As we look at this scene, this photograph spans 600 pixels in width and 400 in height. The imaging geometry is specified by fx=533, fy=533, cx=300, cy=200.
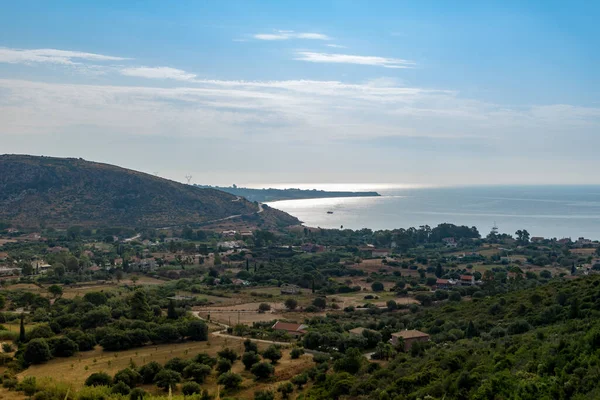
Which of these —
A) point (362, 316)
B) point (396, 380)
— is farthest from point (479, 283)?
point (396, 380)

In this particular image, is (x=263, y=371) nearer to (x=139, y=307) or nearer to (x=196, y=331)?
(x=196, y=331)

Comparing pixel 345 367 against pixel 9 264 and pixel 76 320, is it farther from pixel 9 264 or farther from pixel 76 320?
pixel 9 264

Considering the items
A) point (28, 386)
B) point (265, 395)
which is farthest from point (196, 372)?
point (28, 386)

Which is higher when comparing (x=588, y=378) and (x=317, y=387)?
(x=588, y=378)

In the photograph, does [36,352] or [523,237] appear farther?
[523,237]

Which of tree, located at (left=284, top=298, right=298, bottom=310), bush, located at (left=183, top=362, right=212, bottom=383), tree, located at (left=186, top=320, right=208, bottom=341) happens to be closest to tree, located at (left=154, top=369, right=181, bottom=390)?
bush, located at (left=183, top=362, right=212, bottom=383)

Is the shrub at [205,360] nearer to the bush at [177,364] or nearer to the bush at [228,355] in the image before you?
the bush at [228,355]
